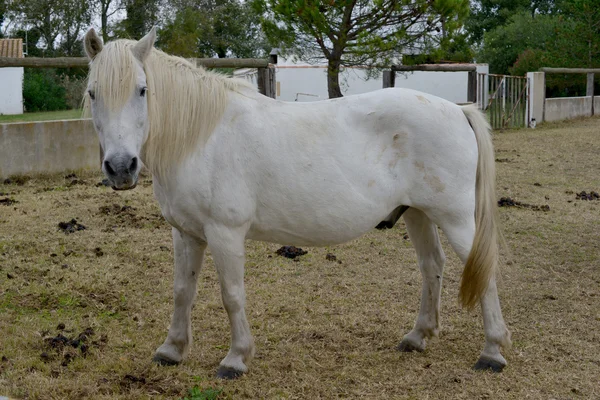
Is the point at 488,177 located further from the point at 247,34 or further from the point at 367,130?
the point at 247,34

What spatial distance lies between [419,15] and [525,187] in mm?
5536

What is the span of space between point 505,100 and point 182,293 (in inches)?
572

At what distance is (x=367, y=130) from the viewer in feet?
10.9

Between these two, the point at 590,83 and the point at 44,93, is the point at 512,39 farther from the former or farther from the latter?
the point at 44,93

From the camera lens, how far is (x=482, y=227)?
3357 mm

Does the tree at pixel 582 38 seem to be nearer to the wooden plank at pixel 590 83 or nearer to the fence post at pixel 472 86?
the wooden plank at pixel 590 83

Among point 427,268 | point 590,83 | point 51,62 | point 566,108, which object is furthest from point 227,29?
point 427,268

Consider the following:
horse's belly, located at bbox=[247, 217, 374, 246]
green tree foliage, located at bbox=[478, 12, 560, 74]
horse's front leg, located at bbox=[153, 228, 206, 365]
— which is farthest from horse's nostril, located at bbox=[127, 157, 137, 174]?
green tree foliage, located at bbox=[478, 12, 560, 74]

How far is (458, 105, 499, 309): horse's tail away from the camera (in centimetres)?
329

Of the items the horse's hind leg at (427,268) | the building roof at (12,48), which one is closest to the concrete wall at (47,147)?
the horse's hind leg at (427,268)

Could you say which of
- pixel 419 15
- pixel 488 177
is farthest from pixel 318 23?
pixel 488 177

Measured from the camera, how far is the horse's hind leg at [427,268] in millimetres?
3609

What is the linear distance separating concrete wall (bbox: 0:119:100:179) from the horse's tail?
20.9ft

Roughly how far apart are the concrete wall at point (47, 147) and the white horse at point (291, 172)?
5.69m
